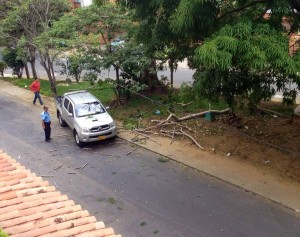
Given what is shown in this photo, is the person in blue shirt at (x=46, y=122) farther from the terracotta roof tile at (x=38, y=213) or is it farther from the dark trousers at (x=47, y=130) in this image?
the terracotta roof tile at (x=38, y=213)

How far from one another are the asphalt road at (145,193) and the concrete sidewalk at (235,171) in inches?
11.5

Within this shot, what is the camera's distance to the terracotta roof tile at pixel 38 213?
16.5 ft

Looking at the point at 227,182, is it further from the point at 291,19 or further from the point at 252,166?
the point at 291,19

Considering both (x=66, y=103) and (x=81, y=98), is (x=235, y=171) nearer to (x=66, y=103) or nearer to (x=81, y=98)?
(x=81, y=98)

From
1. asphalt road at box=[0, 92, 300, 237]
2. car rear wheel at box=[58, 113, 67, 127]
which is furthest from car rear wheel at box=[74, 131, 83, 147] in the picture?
car rear wheel at box=[58, 113, 67, 127]

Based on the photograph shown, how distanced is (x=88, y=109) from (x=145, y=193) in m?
5.69

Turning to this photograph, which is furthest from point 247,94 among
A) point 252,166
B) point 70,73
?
point 70,73

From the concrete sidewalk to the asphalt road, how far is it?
0.29 metres

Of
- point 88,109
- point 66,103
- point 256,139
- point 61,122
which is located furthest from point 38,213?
point 61,122

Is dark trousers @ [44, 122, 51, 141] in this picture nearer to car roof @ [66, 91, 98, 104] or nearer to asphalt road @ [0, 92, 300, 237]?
asphalt road @ [0, 92, 300, 237]

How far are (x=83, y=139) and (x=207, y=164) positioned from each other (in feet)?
16.0

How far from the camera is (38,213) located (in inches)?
213

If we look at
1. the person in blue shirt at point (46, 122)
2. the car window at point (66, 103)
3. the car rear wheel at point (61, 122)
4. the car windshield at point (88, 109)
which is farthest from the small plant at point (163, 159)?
the car rear wheel at point (61, 122)

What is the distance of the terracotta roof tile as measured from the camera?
503 centimetres
